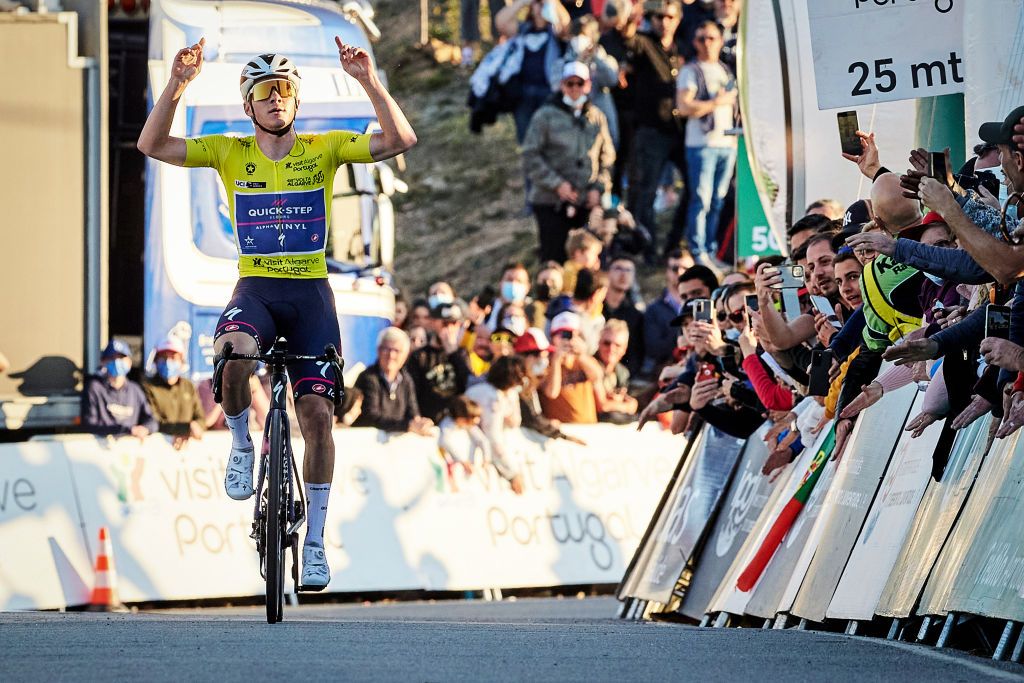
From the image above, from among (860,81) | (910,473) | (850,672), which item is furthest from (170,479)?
(850,672)

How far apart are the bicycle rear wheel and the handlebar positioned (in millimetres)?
240

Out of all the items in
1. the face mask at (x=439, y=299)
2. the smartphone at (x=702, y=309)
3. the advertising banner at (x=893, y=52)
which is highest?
the advertising banner at (x=893, y=52)

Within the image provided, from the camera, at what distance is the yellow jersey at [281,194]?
9969 millimetres

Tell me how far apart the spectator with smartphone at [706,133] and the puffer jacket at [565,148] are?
881mm

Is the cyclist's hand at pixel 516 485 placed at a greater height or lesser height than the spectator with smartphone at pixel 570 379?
A: lesser

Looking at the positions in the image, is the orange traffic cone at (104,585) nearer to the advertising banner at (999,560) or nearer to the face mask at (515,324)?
the face mask at (515,324)

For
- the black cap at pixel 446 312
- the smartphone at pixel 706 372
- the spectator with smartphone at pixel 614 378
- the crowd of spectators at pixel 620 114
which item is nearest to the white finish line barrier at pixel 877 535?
the smartphone at pixel 706 372

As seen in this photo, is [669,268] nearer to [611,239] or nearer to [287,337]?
[611,239]

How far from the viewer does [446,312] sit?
2012 cm

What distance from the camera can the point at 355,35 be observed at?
62.6 ft

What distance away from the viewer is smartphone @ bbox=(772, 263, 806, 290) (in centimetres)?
1255

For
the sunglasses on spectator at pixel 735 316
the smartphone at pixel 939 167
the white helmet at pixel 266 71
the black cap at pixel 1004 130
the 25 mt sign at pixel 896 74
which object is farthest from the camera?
the sunglasses on spectator at pixel 735 316

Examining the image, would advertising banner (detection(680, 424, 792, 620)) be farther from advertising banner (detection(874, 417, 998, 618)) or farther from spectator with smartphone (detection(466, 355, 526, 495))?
spectator with smartphone (detection(466, 355, 526, 495))

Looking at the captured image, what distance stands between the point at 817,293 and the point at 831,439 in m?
1.13
